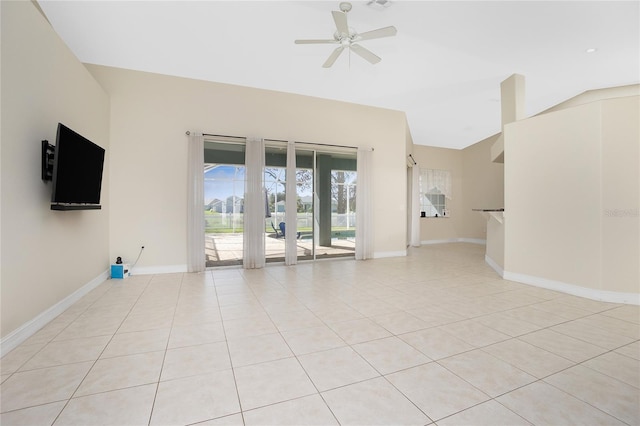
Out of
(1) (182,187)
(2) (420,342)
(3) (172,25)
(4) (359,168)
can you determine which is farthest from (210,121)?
(2) (420,342)

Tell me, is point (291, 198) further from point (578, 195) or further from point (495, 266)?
point (578, 195)

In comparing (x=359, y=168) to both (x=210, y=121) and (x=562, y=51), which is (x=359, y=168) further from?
(x=562, y=51)

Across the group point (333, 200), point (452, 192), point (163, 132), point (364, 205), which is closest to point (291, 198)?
point (364, 205)

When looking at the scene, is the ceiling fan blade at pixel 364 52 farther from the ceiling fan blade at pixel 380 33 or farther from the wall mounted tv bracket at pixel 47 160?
the wall mounted tv bracket at pixel 47 160

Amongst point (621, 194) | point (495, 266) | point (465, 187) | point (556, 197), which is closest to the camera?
point (621, 194)

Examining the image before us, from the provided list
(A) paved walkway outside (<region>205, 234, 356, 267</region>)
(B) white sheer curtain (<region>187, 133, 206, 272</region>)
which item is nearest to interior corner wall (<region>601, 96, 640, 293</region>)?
(A) paved walkway outside (<region>205, 234, 356, 267</region>)

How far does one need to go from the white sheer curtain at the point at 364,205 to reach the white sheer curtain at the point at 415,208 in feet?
10.2

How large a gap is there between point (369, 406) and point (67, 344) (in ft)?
8.47

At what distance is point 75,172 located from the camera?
3145 millimetres

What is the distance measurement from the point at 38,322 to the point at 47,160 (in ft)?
5.26

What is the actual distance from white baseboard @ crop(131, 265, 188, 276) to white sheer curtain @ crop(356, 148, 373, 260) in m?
3.65

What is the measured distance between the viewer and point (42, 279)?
2830mm

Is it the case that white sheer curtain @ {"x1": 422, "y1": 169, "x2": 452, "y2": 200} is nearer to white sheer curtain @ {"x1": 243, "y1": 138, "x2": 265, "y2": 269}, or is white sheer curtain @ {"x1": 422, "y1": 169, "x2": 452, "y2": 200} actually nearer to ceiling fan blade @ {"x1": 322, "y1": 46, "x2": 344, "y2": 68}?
white sheer curtain @ {"x1": 243, "y1": 138, "x2": 265, "y2": 269}

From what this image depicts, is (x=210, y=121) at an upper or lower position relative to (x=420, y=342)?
upper
